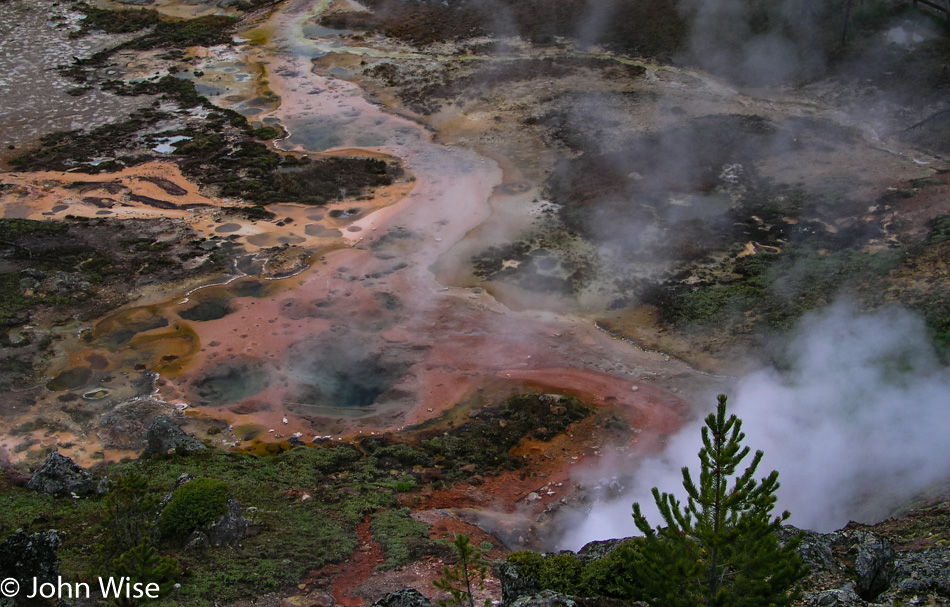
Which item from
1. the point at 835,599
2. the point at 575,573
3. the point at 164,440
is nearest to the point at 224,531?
the point at 164,440

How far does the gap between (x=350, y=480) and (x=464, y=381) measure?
4.55 m

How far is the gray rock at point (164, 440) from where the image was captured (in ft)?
54.2

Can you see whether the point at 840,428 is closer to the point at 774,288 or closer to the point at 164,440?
the point at 774,288

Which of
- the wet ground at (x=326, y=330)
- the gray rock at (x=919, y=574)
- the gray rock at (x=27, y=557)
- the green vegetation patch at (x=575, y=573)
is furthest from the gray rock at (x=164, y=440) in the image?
the gray rock at (x=919, y=574)

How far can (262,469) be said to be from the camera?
1639cm

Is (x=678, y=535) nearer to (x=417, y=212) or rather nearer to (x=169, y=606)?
(x=169, y=606)

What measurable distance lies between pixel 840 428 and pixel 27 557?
47.7 ft

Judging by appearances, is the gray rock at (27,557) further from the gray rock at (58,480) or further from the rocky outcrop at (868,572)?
the rocky outcrop at (868,572)

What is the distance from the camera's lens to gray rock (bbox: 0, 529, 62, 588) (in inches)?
382

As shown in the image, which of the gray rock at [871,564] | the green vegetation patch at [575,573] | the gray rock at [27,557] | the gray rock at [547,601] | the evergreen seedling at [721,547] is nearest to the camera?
the evergreen seedling at [721,547]

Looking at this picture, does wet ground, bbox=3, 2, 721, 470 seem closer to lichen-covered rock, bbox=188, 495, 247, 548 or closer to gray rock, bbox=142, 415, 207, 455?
gray rock, bbox=142, 415, 207, 455

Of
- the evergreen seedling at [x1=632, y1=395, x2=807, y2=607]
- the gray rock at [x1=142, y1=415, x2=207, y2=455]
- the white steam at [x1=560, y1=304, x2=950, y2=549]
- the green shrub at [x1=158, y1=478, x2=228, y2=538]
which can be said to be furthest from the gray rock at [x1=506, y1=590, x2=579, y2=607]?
the gray rock at [x1=142, y1=415, x2=207, y2=455]

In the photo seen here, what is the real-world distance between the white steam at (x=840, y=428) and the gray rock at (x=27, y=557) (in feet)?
29.3

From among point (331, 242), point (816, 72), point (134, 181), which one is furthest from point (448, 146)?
point (816, 72)
